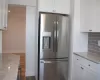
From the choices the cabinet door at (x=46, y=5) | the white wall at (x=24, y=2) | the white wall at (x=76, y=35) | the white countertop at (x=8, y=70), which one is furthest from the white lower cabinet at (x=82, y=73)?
the white wall at (x=24, y=2)

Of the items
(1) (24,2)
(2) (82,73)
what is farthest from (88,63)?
(1) (24,2)

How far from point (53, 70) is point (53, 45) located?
0.65 m

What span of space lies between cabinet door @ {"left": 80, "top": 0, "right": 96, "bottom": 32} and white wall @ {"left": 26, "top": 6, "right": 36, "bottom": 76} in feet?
5.55

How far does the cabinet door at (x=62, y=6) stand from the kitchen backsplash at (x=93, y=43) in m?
0.93

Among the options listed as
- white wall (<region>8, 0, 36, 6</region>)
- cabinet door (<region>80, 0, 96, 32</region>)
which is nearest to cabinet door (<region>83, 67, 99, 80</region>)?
cabinet door (<region>80, 0, 96, 32</region>)

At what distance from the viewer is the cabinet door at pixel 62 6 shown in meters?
4.02

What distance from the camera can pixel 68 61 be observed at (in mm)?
4098

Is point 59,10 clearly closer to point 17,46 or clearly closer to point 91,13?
point 91,13

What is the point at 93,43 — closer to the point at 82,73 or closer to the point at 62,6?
the point at 82,73

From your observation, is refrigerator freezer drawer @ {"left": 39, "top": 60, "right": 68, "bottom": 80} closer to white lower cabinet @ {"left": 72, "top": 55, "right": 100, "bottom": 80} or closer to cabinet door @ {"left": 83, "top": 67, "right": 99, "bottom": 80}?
white lower cabinet @ {"left": 72, "top": 55, "right": 100, "bottom": 80}

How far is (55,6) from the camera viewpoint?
158 inches

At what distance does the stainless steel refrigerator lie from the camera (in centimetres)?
372

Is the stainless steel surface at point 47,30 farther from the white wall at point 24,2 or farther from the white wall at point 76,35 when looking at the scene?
the white wall at point 24,2

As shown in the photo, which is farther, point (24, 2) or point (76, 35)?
point (24, 2)
